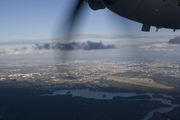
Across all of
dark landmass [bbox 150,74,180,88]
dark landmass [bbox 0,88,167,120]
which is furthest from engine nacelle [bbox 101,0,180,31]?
dark landmass [bbox 150,74,180,88]

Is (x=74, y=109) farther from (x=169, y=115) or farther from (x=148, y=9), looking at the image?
(x=148, y=9)

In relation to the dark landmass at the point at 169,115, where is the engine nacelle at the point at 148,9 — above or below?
above

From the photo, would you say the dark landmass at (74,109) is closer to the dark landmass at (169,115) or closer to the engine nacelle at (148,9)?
the dark landmass at (169,115)

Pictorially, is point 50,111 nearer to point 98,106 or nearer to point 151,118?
point 98,106

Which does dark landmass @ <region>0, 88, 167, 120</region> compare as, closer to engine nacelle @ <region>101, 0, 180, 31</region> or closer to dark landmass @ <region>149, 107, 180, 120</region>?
dark landmass @ <region>149, 107, 180, 120</region>

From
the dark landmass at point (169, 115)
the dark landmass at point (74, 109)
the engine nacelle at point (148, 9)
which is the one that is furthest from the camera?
the dark landmass at point (74, 109)

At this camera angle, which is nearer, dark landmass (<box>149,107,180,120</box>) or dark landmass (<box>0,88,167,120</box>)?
dark landmass (<box>149,107,180,120</box>)

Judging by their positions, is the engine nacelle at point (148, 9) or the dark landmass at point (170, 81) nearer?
the engine nacelle at point (148, 9)

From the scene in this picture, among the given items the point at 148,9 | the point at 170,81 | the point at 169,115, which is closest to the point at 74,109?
the point at 169,115

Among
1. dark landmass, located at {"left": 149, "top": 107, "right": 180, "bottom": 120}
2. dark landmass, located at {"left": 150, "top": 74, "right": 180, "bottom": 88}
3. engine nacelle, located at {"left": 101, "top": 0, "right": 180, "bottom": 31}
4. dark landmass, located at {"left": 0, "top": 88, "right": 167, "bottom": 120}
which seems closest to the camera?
engine nacelle, located at {"left": 101, "top": 0, "right": 180, "bottom": 31}

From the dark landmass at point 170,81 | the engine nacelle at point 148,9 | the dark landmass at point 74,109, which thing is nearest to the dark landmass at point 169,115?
the dark landmass at point 74,109
